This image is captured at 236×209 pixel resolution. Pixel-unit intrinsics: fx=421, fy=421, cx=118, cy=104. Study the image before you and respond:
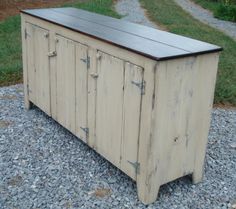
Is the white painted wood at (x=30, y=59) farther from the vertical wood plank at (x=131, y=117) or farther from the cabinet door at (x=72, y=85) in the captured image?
the vertical wood plank at (x=131, y=117)

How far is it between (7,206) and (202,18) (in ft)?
35.6

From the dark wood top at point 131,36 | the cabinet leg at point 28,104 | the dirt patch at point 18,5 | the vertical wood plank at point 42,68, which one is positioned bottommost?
the dirt patch at point 18,5

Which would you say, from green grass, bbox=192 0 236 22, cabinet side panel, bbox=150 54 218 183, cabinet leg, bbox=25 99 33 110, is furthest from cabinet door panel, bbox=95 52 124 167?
green grass, bbox=192 0 236 22

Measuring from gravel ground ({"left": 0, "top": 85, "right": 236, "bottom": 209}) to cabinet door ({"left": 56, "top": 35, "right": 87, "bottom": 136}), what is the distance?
0.28 m

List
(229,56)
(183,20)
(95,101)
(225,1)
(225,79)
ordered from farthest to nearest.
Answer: (225,1) < (183,20) < (229,56) < (225,79) < (95,101)

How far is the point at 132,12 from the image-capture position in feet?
42.7

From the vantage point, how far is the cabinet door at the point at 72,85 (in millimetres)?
4059

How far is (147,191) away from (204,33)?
7.50 meters

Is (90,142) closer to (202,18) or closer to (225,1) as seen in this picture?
(202,18)

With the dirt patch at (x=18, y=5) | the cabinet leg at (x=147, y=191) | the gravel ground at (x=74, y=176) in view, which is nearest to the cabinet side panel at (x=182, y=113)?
the cabinet leg at (x=147, y=191)

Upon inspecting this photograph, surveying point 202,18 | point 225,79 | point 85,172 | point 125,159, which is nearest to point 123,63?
point 125,159

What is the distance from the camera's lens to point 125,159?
3.65 m

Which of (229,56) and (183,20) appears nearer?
(229,56)

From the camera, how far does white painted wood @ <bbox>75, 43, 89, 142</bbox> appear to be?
3.98 meters
